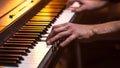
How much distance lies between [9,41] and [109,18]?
6.11ft

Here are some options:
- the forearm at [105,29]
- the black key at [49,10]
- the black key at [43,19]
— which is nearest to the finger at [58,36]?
the forearm at [105,29]

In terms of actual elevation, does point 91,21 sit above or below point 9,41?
below

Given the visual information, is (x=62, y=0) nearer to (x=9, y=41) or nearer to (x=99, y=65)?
(x=9, y=41)

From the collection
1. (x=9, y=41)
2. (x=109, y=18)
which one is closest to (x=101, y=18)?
(x=109, y=18)

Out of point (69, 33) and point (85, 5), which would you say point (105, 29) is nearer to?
point (69, 33)

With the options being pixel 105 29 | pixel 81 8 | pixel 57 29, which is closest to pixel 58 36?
pixel 57 29

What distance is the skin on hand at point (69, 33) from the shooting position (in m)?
1.19

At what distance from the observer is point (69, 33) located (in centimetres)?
121

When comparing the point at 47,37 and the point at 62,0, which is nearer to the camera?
the point at 47,37

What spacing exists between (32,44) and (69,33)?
17cm

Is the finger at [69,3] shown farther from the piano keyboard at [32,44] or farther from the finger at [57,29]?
the finger at [57,29]

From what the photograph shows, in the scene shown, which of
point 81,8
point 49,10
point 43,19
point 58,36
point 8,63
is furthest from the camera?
point 81,8

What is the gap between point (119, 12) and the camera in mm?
2938

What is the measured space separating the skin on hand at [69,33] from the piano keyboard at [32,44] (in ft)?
0.17
